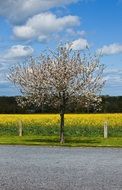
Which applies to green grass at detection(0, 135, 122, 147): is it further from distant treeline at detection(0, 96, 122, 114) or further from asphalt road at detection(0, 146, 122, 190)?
distant treeline at detection(0, 96, 122, 114)

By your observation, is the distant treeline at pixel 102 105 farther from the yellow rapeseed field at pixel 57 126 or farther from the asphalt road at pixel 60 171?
the asphalt road at pixel 60 171

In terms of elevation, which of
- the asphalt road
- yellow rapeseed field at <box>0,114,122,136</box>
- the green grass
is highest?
yellow rapeseed field at <box>0,114,122,136</box>

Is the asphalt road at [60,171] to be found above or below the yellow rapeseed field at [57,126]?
below

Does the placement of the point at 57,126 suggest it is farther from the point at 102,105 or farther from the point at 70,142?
the point at 102,105

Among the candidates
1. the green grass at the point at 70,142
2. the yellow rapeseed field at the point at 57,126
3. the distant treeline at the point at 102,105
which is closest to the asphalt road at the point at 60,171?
the green grass at the point at 70,142

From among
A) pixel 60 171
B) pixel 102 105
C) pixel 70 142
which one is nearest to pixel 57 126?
pixel 70 142

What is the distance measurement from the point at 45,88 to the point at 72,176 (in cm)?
1401

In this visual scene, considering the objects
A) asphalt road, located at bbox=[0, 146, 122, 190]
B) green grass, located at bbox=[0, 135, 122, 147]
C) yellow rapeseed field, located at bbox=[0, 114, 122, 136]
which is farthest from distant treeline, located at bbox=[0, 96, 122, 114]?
asphalt road, located at bbox=[0, 146, 122, 190]

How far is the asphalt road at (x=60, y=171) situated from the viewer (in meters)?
13.5

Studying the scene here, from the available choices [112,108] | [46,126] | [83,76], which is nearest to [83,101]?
[83,76]

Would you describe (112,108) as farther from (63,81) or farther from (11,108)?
(63,81)

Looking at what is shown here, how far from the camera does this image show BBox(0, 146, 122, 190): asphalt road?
1348cm

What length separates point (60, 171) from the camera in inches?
632

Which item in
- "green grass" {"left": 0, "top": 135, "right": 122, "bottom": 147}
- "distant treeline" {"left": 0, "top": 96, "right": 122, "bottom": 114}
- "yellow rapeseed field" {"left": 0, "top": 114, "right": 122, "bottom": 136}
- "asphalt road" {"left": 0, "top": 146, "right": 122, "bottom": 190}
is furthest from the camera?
"distant treeline" {"left": 0, "top": 96, "right": 122, "bottom": 114}
